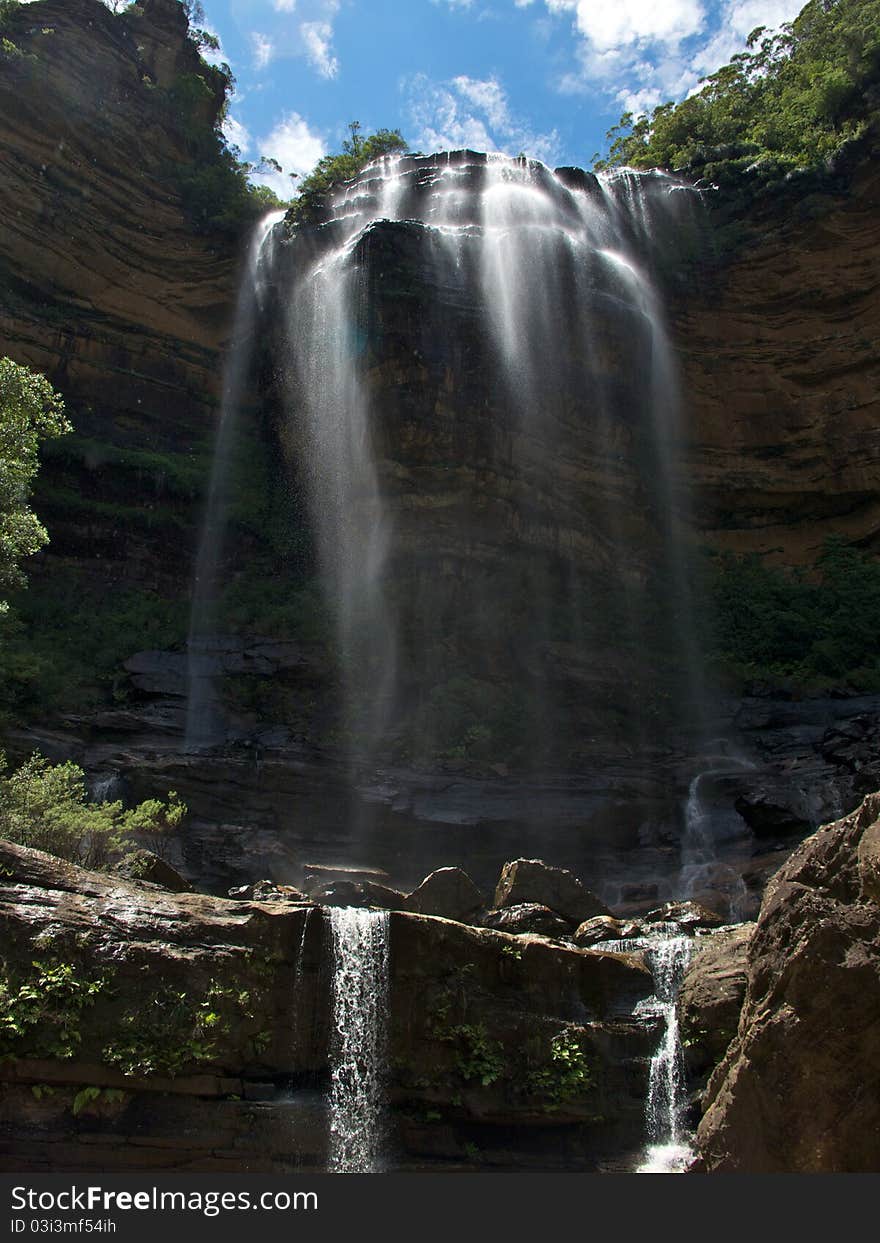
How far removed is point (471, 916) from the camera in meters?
12.9

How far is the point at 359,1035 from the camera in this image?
968 cm

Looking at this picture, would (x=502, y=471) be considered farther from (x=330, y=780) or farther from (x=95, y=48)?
(x=95, y=48)

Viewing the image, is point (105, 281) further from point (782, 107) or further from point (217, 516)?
point (782, 107)

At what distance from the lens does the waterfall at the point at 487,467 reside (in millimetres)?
22281

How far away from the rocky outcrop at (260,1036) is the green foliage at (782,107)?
29.0 metres

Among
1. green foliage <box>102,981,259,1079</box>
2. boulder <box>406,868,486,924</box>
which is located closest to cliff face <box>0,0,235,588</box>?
boulder <box>406,868,486,924</box>

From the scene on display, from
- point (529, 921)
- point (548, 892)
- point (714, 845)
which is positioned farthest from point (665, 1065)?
point (714, 845)

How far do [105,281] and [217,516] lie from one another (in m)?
8.36

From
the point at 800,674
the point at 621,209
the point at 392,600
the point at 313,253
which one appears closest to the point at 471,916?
the point at 392,600

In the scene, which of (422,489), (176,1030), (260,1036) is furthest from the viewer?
(422,489)

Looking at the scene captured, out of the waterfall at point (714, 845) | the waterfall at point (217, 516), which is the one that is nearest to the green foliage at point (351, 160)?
the waterfall at point (217, 516)

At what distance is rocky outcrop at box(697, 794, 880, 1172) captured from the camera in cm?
494

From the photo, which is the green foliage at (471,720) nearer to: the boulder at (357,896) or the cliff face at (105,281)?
the boulder at (357,896)

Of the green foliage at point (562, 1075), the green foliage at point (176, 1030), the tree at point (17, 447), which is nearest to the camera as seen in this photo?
the green foliage at point (176, 1030)
